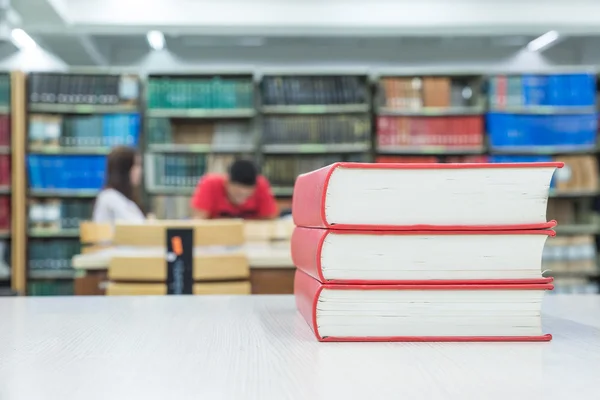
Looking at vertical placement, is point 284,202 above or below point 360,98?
below

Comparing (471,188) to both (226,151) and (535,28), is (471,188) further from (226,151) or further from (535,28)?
(535,28)

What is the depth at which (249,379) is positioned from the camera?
0.47m

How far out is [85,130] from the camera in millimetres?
5996

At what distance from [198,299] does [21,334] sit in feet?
1.19

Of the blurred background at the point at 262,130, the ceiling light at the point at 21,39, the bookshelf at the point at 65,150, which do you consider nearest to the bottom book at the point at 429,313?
the blurred background at the point at 262,130

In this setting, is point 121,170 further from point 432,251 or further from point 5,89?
point 432,251

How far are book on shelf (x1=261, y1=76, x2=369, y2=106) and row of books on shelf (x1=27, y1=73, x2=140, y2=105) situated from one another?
3.84 ft

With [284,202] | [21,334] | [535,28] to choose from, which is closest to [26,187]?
[284,202]

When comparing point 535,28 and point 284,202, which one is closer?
point 284,202

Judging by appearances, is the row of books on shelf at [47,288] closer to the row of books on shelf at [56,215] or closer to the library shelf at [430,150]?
the row of books on shelf at [56,215]

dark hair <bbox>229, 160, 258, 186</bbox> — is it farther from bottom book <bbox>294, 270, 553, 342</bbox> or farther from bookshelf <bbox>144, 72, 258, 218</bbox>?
bottom book <bbox>294, 270, 553, 342</bbox>

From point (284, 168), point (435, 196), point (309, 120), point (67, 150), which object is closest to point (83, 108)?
point (67, 150)

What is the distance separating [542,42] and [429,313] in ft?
29.7

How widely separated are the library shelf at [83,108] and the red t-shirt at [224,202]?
178cm
